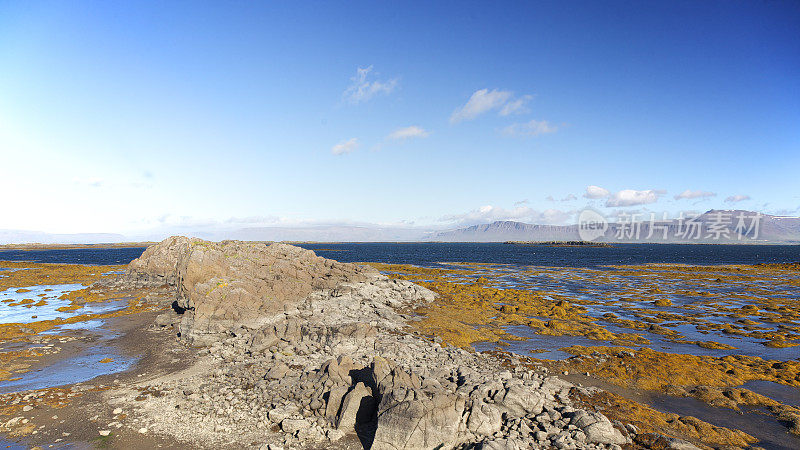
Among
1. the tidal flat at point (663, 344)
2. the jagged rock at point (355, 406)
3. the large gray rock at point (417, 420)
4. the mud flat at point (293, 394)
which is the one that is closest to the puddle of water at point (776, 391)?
the tidal flat at point (663, 344)

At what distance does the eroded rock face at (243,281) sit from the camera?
1012 inches

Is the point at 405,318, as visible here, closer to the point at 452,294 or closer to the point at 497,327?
the point at 497,327

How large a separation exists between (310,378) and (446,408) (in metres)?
6.06

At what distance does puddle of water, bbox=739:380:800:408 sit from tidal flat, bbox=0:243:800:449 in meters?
0.09

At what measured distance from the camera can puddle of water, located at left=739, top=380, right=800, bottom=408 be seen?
16.5 meters

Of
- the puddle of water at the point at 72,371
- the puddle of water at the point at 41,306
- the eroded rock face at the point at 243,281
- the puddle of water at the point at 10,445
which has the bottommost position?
the puddle of water at the point at 41,306

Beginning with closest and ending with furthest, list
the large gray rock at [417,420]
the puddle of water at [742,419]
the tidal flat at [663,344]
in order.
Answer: the large gray rock at [417,420], the puddle of water at [742,419], the tidal flat at [663,344]

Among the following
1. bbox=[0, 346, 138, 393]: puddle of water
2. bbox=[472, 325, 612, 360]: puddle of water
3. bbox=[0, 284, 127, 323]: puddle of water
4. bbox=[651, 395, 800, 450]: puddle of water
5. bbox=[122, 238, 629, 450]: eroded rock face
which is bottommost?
bbox=[0, 284, 127, 323]: puddle of water

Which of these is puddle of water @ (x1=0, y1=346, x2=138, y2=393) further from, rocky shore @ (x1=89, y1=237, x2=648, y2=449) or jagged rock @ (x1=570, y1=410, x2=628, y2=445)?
jagged rock @ (x1=570, y1=410, x2=628, y2=445)

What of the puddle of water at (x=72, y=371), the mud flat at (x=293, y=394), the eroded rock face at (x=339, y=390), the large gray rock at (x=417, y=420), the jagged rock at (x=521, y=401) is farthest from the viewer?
the puddle of water at (x=72, y=371)

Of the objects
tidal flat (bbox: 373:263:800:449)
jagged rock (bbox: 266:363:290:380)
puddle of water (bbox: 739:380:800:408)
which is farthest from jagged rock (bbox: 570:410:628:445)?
jagged rock (bbox: 266:363:290:380)

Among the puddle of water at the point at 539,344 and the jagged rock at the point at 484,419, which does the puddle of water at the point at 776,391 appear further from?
the jagged rock at the point at 484,419

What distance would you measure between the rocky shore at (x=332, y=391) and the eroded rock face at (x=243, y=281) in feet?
0.49

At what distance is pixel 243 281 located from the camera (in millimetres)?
29359
